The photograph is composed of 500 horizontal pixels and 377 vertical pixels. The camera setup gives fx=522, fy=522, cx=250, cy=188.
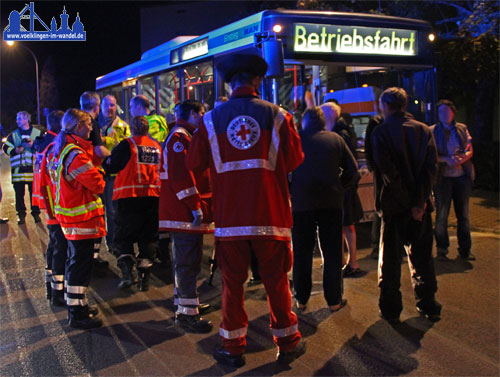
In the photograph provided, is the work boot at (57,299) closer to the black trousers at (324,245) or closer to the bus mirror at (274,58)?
the black trousers at (324,245)

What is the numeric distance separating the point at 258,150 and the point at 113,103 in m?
4.18

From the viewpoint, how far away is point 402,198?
4484 millimetres

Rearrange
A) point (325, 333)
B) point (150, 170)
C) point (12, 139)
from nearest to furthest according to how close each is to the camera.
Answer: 1. point (325, 333)
2. point (150, 170)
3. point (12, 139)

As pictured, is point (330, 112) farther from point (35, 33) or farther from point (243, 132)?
point (35, 33)

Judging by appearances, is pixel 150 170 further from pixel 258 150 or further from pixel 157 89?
pixel 157 89

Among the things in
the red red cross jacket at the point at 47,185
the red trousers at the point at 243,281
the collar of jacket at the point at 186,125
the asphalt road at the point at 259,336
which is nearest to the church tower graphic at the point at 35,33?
the red red cross jacket at the point at 47,185

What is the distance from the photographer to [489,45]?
11898mm

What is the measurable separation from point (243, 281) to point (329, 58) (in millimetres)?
4366

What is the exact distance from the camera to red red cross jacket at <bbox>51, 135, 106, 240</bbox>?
460cm

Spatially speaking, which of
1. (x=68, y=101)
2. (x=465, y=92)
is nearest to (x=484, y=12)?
(x=465, y=92)

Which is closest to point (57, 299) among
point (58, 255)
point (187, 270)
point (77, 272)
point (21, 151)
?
point (58, 255)

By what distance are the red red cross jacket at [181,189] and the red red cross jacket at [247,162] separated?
60 centimetres

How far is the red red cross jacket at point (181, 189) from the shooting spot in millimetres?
4434

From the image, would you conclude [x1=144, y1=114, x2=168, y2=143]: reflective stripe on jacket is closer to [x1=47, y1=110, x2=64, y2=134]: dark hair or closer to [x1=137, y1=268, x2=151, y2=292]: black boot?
[x1=47, y1=110, x2=64, y2=134]: dark hair
